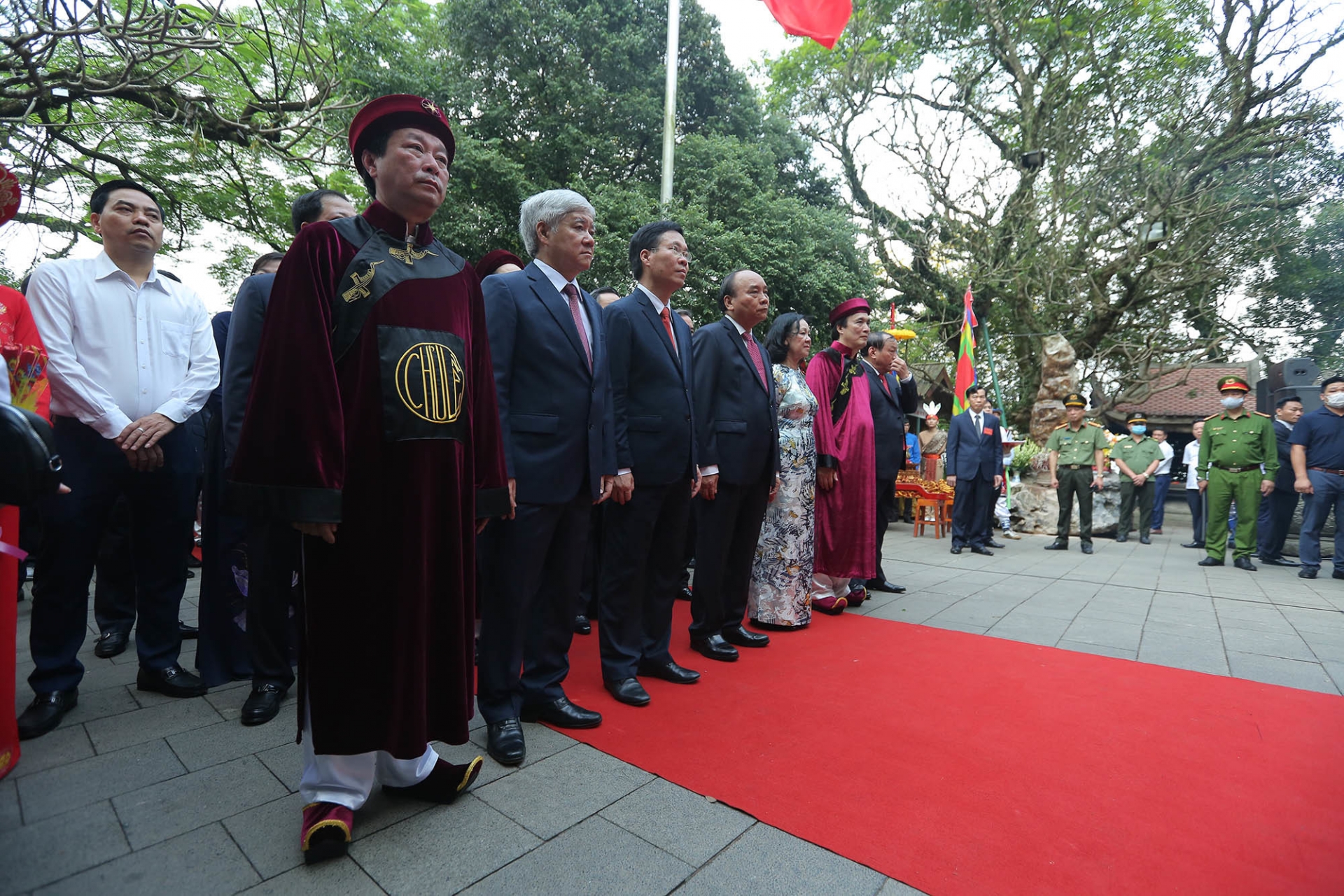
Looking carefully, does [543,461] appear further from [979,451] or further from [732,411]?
[979,451]

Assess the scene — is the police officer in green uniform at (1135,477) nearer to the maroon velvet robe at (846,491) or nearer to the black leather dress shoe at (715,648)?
the maroon velvet robe at (846,491)

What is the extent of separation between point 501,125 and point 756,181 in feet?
16.3

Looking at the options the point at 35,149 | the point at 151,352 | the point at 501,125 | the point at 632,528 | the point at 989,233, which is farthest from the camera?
the point at 989,233

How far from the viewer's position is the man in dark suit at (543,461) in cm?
243

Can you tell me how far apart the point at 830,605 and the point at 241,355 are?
11.4 feet

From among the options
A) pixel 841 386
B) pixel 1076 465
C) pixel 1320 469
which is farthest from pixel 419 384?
pixel 1076 465

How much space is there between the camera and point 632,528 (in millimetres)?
2910

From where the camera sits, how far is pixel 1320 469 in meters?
6.88

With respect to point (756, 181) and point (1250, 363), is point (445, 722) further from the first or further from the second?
point (1250, 363)

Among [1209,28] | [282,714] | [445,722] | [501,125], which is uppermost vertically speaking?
[1209,28]

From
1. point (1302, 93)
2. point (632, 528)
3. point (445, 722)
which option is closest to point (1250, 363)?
point (1302, 93)

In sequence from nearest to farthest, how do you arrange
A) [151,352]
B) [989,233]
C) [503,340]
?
[503,340] < [151,352] < [989,233]

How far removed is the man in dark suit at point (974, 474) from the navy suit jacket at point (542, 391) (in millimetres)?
6262

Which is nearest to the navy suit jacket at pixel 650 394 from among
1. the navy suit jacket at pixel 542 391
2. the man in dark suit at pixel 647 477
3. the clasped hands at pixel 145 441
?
the man in dark suit at pixel 647 477
